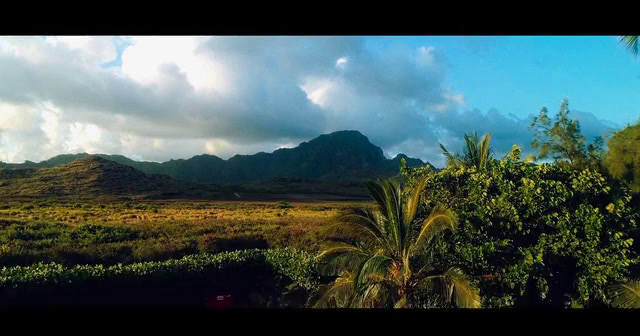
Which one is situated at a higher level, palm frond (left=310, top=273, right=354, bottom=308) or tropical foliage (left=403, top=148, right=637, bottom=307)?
tropical foliage (left=403, top=148, right=637, bottom=307)

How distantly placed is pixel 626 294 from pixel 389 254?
12.9 ft

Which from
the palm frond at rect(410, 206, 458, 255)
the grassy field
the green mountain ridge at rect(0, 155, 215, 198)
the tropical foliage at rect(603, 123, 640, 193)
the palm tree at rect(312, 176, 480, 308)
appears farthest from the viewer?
the green mountain ridge at rect(0, 155, 215, 198)

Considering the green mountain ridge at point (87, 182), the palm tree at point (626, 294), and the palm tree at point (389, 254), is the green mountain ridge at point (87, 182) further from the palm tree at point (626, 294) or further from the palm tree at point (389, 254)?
the palm tree at point (626, 294)

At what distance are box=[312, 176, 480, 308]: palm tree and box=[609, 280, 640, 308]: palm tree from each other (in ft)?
9.27

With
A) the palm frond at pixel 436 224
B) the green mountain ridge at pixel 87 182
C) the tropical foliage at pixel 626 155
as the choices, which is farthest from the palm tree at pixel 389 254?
the green mountain ridge at pixel 87 182

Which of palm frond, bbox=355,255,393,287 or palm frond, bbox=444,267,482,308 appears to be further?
palm frond, bbox=355,255,393,287

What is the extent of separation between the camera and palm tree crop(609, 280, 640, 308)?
265 inches

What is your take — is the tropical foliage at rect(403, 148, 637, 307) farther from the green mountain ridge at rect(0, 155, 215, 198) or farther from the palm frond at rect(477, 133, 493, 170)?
the green mountain ridge at rect(0, 155, 215, 198)

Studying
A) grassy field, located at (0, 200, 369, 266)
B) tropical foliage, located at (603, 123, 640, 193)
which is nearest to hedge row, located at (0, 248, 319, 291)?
grassy field, located at (0, 200, 369, 266)

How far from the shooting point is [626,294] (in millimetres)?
7008

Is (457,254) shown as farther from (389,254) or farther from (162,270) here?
(162,270)

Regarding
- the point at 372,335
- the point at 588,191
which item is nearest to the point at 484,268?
the point at 588,191
